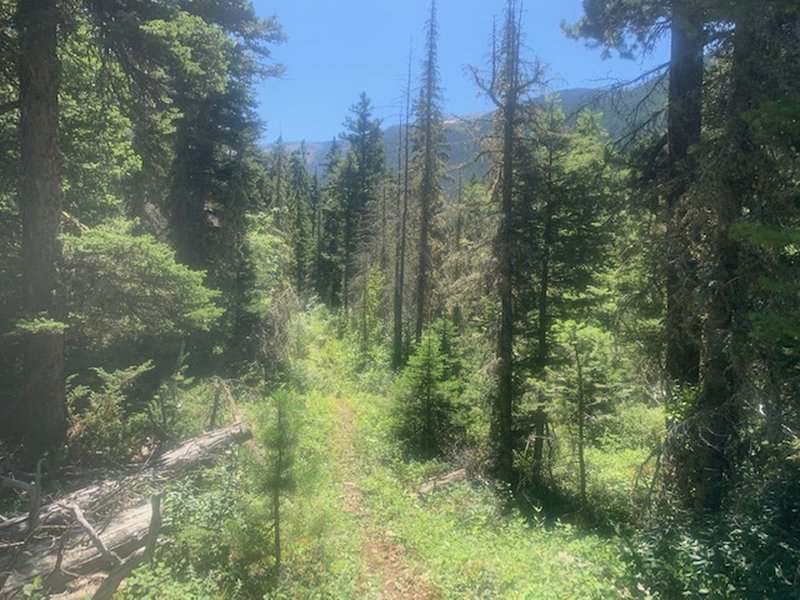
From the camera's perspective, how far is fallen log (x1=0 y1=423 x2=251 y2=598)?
5543 mm

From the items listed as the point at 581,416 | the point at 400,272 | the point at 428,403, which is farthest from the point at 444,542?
the point at 400,272

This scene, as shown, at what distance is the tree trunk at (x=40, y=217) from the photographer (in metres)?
7.79

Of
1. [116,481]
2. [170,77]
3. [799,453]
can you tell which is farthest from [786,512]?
[170,77]

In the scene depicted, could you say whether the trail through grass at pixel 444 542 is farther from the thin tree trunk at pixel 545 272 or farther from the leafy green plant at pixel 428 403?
the thin tree trunk at pixel 545 272

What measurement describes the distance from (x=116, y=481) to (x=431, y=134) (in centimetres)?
1848

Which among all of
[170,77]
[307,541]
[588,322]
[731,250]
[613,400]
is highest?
[170,77]

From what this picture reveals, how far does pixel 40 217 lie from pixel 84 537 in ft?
16.9

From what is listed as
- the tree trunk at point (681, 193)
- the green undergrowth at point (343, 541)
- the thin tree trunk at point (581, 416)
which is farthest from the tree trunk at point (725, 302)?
the thin tree trunk at point (581, 416)

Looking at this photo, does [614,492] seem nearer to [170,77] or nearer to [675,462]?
[675,462]

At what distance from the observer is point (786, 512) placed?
205 inches

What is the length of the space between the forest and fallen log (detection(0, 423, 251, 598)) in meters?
0.03

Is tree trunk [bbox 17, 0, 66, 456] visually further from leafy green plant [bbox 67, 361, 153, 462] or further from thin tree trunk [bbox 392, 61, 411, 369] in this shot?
thin tree trunk [bbox 392, 61, 411, 369]

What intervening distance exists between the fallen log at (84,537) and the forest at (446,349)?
34mm

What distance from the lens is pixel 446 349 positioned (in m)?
14.4
